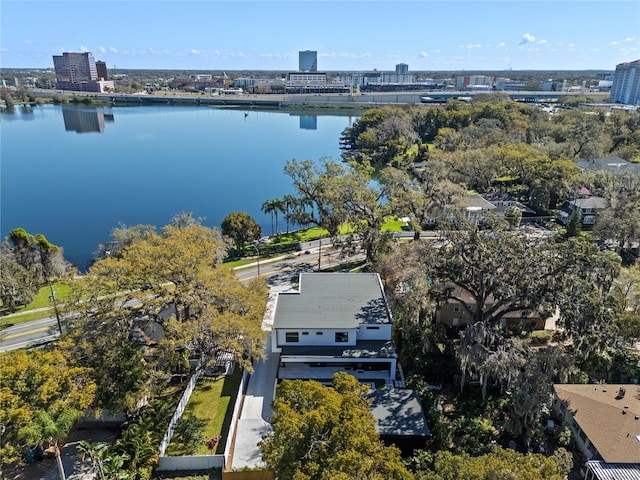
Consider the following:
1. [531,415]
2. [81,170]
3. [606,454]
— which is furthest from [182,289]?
[81,170]

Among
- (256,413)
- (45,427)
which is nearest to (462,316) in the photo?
(256,413)

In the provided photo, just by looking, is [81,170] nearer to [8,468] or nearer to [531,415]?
[8,468]

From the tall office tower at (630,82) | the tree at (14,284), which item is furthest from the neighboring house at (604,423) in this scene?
the tall office tower at (630,82)

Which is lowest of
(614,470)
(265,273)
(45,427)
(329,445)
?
(265,273)

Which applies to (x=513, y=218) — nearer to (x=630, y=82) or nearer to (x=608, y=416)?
(x=608, y=416)

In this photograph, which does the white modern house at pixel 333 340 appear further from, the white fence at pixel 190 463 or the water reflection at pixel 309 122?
the water reflection at pixel 309 122

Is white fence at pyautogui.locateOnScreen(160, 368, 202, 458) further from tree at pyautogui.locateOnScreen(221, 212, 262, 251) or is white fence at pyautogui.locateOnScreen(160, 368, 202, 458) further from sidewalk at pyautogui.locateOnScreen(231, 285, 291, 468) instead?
tree at pyautogui.locateOnScreen(221, 212, 262, 251)
